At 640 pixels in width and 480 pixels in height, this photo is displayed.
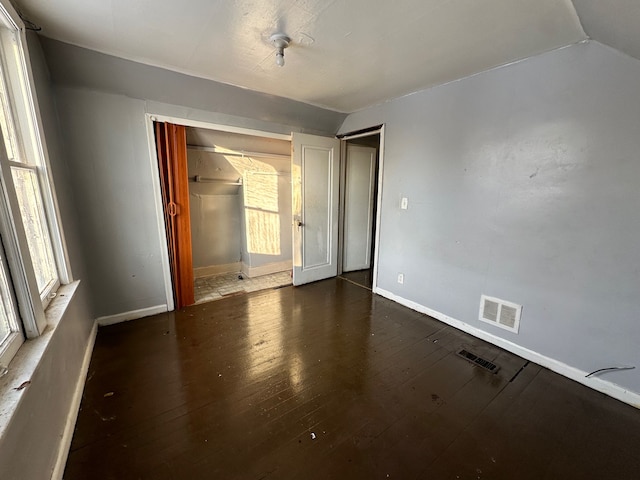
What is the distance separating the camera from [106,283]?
247 cm

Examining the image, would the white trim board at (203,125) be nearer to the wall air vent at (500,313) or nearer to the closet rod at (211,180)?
the closet rod at (211,180)

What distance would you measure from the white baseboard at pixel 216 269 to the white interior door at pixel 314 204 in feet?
3.93

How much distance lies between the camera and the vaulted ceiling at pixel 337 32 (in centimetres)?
142

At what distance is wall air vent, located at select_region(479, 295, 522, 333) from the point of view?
7.14ft

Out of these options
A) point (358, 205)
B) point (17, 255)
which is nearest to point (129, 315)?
point (17, 255)

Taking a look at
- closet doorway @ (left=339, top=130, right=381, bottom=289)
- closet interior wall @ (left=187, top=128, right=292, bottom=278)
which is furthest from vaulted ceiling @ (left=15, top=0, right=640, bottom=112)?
closet doorway @ (left=339, top=130, right=381, bottom=289)

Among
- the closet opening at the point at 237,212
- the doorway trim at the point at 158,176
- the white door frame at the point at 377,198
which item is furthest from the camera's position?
the closet opening at the point at 237,212

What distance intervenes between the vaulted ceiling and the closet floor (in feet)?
7.87

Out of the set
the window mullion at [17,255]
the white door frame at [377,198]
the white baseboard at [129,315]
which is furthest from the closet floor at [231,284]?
the window mullion at [17,255]

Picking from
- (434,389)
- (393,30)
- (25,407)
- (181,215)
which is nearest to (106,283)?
(181,215)

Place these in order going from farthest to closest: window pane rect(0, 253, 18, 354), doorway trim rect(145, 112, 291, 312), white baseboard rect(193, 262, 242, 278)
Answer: white baseboard rect(193, 262, 242, 278)
doorway trim rect(145, 112, 291, 312)
window pane rect(0, 253, 18, 354)

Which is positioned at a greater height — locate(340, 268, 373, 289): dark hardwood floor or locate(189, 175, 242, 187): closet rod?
locate(189, 175, 242, 187): closet rod

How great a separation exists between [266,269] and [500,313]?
3.05 meters

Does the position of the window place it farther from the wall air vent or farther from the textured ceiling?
the wall air vent
